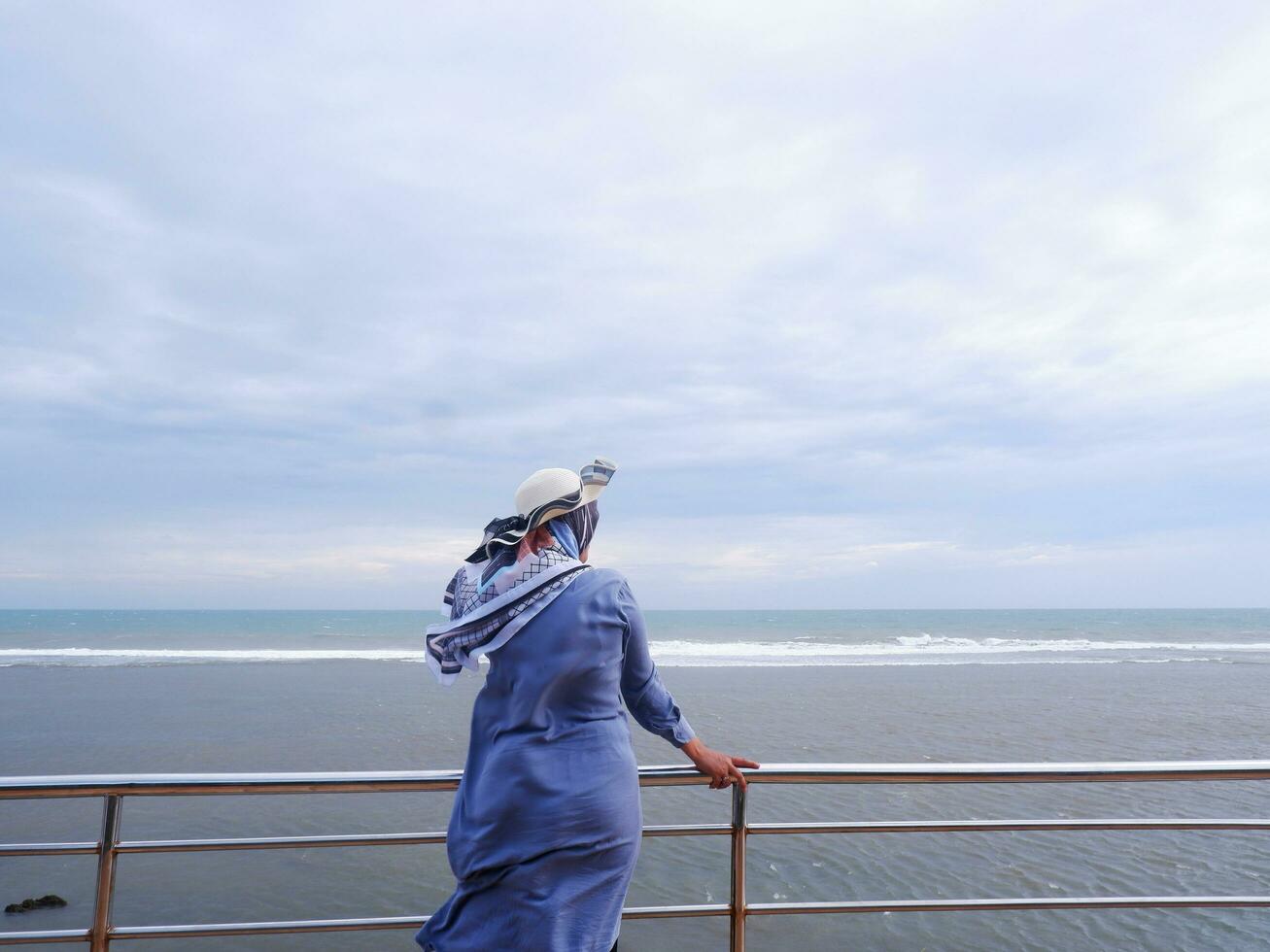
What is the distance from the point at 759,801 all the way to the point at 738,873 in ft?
17.4

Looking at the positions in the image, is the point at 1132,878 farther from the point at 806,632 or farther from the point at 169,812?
the point at 806,632

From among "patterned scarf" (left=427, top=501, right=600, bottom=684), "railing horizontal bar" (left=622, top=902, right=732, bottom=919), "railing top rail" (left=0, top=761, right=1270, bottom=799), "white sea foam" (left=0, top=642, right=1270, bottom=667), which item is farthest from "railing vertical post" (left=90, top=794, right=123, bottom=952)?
"white sea foam" (left=0, top=642, right=1270, bottom=667)

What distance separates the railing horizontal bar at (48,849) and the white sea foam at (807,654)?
19.6 meters

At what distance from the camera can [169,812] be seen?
6.99 meters

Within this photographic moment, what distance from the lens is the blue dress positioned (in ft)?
5.43

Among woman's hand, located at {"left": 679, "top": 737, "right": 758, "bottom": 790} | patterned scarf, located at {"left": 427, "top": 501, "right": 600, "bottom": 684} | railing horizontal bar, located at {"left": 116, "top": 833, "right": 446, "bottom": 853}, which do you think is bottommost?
railing horizontal bar, located at {"left": 116, "top": 833, "right": 446, "bottom": 853}

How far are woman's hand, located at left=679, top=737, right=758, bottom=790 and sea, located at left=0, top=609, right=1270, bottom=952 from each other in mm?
3102

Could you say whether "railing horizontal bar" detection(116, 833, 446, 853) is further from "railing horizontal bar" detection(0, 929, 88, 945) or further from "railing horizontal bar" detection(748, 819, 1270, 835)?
"railing horizontal bar" detection(748, 819, 1270, 835)

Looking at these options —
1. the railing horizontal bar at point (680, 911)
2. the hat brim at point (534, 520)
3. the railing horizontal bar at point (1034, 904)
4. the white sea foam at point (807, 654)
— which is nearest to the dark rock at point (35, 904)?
the railing horizontal bar at point (680, 911)

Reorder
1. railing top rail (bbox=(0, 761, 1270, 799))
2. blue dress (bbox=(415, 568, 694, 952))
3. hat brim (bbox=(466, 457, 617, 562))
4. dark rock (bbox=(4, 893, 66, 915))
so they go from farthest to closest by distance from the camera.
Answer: dark rock (bbox=(4, 893, 66, 915))
railing top rail (bbox=(0, 761, 1270, 799))
hat brim (bbox=(466, 457, 617, 562))
blue dress (bbox=(415, 568, 694, 952))

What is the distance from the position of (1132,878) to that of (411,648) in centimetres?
2500

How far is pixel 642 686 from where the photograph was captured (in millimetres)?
1812

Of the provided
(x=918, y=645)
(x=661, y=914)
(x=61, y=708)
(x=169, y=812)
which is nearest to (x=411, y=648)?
(x=61, y=708)

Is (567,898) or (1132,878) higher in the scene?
(567,898)
